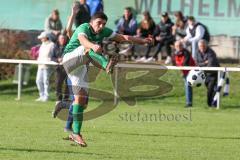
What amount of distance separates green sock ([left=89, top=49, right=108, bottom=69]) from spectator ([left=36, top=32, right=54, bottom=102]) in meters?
8.68

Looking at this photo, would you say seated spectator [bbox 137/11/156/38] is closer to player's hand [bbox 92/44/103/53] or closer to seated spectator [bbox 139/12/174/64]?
seated spectator [bbox 139/12/174/64]

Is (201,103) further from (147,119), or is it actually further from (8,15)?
(8,15)

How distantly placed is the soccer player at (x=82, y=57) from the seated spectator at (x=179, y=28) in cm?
1116

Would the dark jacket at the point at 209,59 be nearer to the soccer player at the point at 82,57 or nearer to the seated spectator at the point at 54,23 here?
the seated spectator at the point at 54,23

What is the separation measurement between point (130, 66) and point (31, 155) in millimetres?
9922

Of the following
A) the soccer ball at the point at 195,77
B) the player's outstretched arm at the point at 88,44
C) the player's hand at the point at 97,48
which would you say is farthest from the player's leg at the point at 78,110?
the soccer ball at the point at 195,77

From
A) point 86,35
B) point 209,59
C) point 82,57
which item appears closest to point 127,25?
point 209,59

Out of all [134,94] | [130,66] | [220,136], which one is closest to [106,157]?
[220,136]

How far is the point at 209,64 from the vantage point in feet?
67.3

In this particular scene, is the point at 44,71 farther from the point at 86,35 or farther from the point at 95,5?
the point at 86,35

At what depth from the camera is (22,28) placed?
26.2 metres

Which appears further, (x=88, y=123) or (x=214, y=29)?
(x=214, y=29)

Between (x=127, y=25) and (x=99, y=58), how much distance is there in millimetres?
12195

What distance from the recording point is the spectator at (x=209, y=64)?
808 inches
